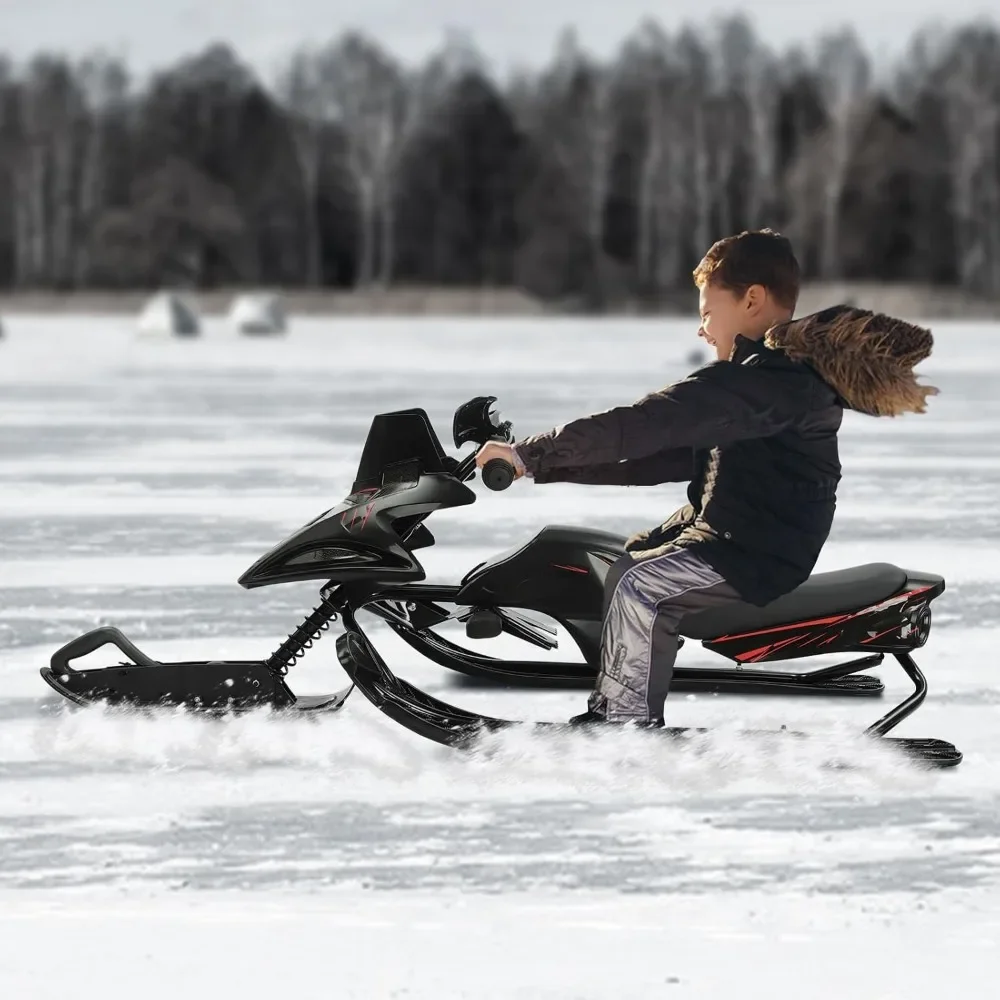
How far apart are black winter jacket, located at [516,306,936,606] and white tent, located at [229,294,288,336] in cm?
3277

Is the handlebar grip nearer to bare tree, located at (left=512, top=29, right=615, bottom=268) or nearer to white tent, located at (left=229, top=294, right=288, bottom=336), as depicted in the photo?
white tent, located at (left=229, top=294, right=288, bottom=336)

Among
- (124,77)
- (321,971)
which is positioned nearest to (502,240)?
(124,77)

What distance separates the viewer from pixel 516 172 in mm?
69000

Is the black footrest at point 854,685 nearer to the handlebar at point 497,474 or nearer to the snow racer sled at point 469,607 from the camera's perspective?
the snow racer sled at point 469,607

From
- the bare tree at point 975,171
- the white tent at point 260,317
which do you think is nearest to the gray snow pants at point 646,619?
the white tent at point 260,317

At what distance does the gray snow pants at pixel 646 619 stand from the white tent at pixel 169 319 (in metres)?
31.3

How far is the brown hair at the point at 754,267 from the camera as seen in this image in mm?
4352

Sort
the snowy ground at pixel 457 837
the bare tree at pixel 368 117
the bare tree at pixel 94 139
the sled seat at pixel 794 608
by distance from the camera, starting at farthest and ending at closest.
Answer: the bare tree at pixel 94 139 < the bare tree at pixel 368 117 < the sled seat at pixel 794 608 < the snowy ground at pixel 457 837

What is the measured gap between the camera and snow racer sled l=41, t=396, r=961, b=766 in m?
4.50

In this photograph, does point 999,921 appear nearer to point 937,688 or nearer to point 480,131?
point 937,688

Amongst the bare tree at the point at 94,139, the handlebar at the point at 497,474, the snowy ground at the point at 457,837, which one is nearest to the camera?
the snowy ground at the point at 457,837

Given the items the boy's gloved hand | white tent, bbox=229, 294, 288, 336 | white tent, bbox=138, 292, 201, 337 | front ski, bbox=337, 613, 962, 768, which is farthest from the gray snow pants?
white tent, bbox=229, 294, 288, 336

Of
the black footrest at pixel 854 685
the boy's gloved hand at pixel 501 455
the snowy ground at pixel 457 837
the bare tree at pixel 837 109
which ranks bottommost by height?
the snowy ground at pixel 457 837

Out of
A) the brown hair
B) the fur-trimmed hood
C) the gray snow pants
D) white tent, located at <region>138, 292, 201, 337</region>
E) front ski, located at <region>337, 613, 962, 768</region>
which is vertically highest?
the brown hair
